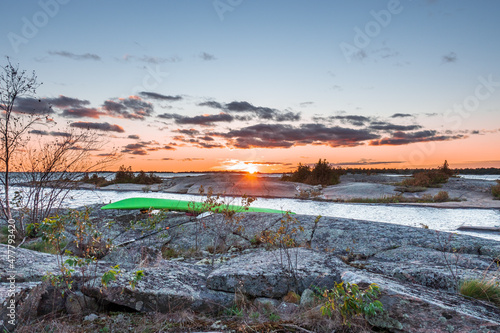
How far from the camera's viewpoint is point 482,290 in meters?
3.14

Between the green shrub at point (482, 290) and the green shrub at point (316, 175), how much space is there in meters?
22.4

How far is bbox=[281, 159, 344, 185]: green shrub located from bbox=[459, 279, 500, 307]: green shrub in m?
22.4

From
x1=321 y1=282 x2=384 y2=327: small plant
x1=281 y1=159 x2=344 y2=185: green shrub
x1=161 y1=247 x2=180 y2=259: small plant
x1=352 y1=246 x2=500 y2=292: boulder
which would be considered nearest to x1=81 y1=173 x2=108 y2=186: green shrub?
x1=161 y1=247 x2=180 y2=259: small plant

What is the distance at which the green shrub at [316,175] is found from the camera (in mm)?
25692

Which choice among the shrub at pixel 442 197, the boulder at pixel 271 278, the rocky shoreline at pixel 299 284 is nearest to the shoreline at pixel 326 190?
the shrub at pixel 442 197

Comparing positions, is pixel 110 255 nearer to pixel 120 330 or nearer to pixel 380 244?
pixel 120 330

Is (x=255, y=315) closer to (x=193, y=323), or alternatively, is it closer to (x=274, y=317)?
(x=274, y=317)

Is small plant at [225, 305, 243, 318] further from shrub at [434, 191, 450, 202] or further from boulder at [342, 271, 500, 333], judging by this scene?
shrub at [434, 191, 450, 202]

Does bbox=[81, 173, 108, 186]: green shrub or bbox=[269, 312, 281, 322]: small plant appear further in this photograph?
bbox=[81, 173, 108, 186]: green shrub

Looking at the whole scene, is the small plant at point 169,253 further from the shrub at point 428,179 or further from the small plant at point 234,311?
the shrub at point 428,179

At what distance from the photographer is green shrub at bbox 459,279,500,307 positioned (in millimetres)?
3131

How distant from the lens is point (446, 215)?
11.6m

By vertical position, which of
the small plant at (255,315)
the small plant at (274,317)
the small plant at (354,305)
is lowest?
the small plant at (255,315)

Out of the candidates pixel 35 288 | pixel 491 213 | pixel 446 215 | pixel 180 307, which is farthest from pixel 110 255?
pixel 491 213
